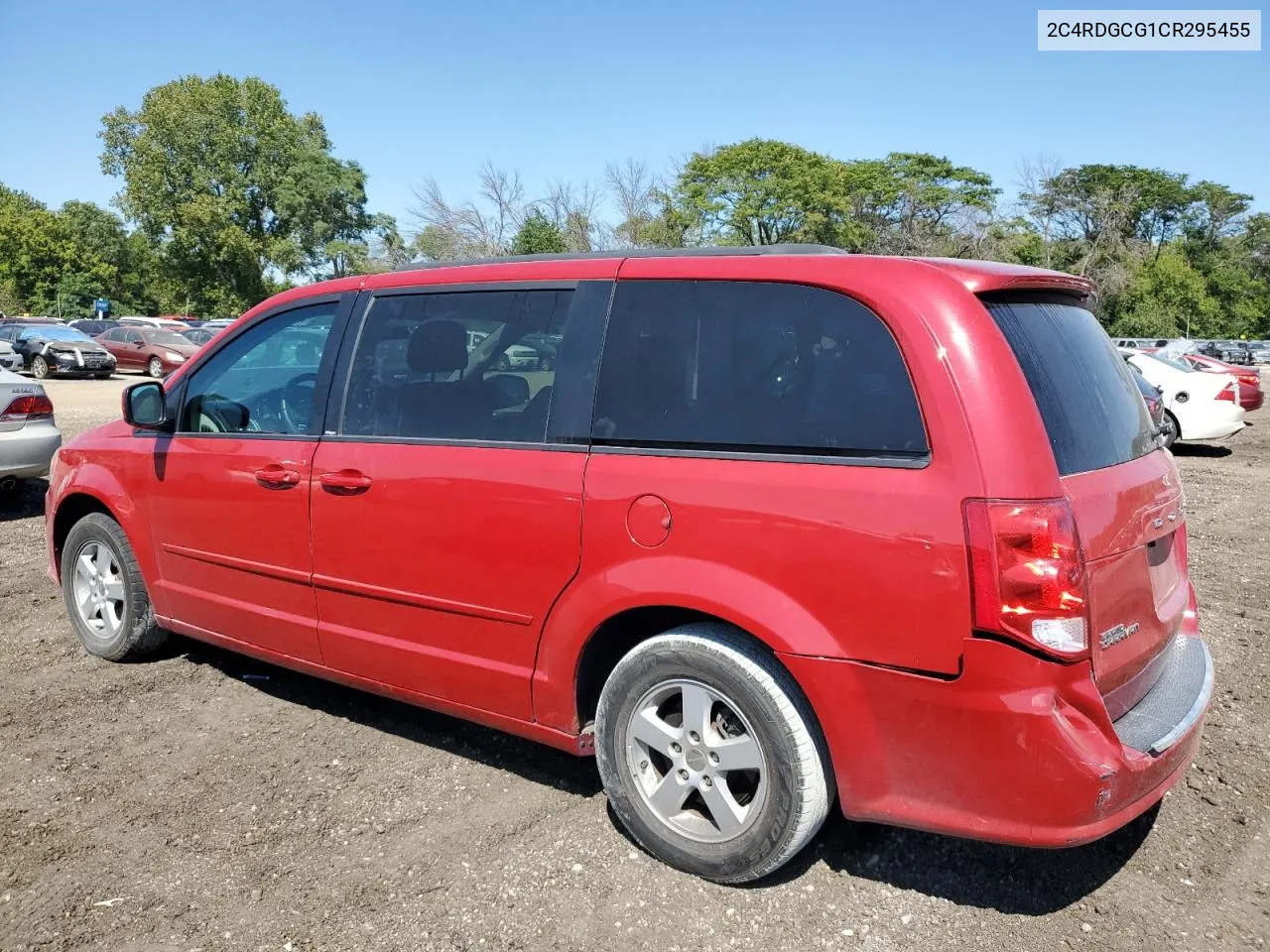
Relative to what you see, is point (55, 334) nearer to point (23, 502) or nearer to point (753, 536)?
point (23, 502)

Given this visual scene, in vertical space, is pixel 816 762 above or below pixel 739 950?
above

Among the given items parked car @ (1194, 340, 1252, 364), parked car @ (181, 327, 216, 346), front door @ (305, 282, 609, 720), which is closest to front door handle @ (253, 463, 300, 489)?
front door @ (305, 282, 609, 720)

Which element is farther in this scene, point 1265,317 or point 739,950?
point 1265,317

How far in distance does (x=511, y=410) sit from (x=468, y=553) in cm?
49

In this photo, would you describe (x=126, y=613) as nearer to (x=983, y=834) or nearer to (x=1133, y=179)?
(x=983, y=834)

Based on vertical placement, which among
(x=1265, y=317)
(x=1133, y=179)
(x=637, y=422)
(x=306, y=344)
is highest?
(x=1133, y=179)

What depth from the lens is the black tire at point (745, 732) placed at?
2.65m

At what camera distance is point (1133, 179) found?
73.2 meters

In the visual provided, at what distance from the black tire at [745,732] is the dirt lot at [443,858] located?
0.40 ft

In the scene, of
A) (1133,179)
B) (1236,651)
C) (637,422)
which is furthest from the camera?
Answer: (1133,179)

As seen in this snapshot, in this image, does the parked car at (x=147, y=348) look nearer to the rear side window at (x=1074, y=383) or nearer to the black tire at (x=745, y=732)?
the black tire at (x=745, y=732)

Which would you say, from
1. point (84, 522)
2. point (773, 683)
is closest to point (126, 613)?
point (84, 522)

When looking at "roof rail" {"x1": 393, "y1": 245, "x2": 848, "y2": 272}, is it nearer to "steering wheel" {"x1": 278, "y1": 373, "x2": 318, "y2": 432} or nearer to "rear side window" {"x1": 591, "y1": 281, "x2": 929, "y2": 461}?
"rear side window" {"x1": 591, "y1": 281, "x2": 929, "y2": 461}

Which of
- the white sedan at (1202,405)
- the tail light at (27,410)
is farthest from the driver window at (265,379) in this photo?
the white sedan at (1202,405)
